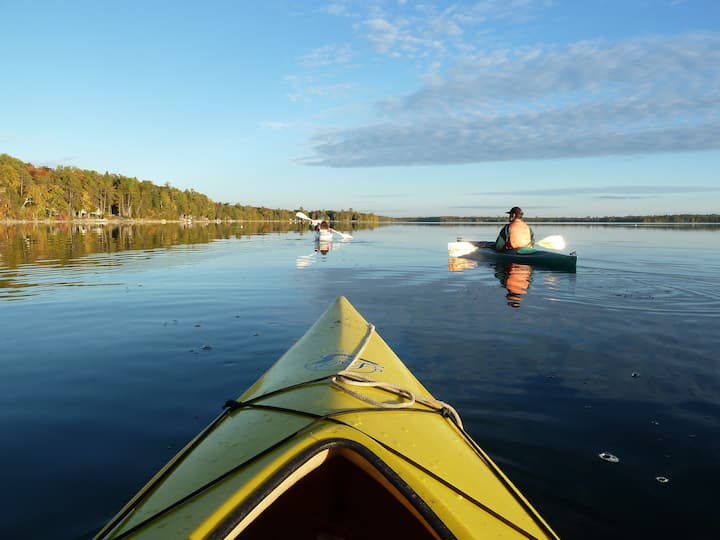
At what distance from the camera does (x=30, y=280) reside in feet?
41.9

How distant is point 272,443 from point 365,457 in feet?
1.79

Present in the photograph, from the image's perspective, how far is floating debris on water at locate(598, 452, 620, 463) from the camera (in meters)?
3.52

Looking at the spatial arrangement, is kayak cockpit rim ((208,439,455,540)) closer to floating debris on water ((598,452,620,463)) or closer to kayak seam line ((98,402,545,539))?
kayak seam line ((98,402,545,539))

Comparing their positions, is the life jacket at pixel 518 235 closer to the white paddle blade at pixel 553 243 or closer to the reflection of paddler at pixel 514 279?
the reflection of paddler at pixel 514 279

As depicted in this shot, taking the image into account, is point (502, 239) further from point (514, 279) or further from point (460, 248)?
point (514, 279)

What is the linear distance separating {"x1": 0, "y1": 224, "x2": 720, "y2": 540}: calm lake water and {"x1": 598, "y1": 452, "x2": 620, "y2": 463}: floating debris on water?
0.16 feet

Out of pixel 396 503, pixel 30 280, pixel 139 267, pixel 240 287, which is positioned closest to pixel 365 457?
pixel 396 503

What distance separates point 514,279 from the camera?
44.2 ft

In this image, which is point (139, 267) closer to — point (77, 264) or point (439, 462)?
point (77, 264)

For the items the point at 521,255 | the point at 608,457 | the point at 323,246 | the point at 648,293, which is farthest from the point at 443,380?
the point at 323,246

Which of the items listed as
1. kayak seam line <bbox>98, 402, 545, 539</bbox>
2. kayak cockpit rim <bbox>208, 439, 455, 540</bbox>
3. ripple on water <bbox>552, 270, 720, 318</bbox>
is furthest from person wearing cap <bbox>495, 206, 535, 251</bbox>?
kayak seam line <bbox>98, 402, 545, 539</bbox>

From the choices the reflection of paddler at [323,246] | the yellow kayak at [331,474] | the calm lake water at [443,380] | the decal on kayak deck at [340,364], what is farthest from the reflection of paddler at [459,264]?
the yellow kayak at [331,474]

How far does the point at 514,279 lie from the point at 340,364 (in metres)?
11.3

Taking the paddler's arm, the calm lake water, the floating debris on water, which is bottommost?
the floating debris on water
